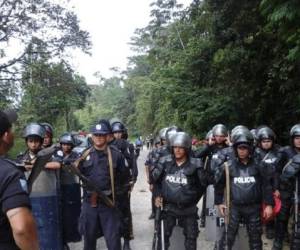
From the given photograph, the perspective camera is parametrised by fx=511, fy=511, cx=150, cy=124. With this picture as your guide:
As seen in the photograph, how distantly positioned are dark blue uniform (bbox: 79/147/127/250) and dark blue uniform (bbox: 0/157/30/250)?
3.30 meters

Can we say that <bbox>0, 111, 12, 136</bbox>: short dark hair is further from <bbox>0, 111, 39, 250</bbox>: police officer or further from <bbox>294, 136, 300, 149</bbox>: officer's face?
<bbox>294, 136, 300, 149</bbox>: officer's face

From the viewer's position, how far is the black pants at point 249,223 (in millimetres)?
6145

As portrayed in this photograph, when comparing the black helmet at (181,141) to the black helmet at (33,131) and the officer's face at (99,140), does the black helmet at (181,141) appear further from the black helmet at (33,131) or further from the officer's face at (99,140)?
the black helmet at (33,131)

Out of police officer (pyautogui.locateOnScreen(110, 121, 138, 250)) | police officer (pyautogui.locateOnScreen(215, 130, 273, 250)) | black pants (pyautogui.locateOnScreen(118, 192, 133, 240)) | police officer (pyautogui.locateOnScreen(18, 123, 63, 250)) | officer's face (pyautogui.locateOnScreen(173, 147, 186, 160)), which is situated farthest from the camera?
police officer (pyautogui.locateOnScreen(110, 121, 138, 250))

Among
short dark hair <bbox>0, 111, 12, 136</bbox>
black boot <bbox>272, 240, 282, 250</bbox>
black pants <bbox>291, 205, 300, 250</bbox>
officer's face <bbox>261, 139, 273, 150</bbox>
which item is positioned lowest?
black boot <bbox>272, 240, 282, 250</bbox>

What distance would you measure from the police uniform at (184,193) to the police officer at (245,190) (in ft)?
1.15

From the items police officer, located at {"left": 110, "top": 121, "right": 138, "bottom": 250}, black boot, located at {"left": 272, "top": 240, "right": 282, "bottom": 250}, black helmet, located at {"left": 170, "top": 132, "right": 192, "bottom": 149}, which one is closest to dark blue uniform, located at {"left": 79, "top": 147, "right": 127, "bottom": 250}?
black helmet, located at {"left": 170, "top": 132, "right": 192, "bottom": 149}

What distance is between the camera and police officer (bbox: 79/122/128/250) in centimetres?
608

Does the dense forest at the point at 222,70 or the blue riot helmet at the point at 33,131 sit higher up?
the dense forest at the point at 222,70

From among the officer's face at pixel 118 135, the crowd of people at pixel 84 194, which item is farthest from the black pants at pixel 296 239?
the officer's face at pixel 118 135

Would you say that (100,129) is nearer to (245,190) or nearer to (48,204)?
(48,204)

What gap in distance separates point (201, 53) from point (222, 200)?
1182cm

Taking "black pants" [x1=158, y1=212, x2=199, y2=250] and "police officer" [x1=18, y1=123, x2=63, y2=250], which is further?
"black pants" [x1=158, y1=212, x2=199, y2=250]

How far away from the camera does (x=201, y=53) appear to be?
699 inches
